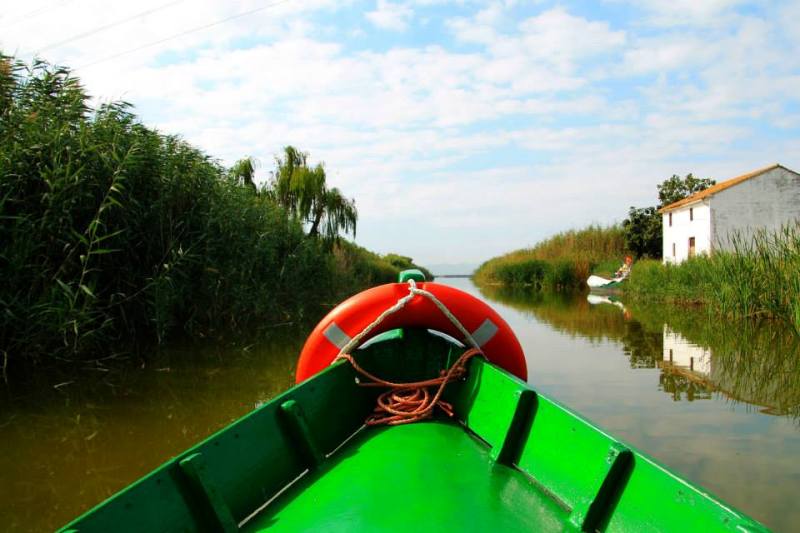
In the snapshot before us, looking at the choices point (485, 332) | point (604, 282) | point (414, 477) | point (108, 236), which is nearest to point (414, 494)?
point (414, 477)

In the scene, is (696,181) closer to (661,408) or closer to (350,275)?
(350,275)

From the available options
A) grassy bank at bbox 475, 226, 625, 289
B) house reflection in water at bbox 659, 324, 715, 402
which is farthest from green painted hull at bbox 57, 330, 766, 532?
grassy bank at bbox 475, 226, 625, 289

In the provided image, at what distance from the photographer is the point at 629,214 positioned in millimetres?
30672

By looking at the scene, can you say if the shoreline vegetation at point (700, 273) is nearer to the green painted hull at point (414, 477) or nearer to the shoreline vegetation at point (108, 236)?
the green painted hull at point (414, 477)

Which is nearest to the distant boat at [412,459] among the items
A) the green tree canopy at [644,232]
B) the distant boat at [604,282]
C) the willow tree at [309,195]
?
the willow tree at [309,195]

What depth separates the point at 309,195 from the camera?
55.5ft

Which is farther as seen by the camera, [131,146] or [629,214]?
[629,214]

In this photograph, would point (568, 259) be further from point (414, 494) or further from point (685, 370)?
point (414, 494)

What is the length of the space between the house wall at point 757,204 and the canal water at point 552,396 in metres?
15.2

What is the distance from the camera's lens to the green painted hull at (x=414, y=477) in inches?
67.8

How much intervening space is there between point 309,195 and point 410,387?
1443 centimetres

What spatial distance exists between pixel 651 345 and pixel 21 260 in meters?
7.36

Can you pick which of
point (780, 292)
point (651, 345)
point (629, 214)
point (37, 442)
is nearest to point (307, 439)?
point (37, 442)

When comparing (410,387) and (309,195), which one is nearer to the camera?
(410,387)
